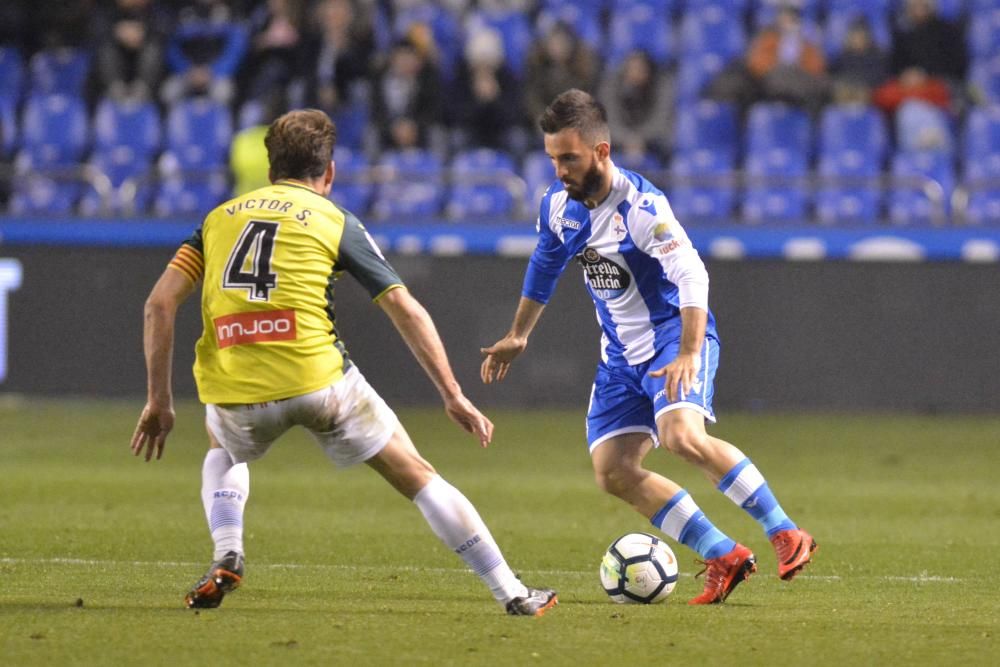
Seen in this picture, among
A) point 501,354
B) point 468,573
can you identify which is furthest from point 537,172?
point 501,354

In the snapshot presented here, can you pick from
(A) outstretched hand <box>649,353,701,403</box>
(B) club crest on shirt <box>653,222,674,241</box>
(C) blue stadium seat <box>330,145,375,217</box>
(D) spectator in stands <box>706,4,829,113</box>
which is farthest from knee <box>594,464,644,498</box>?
(D) spectator in stands <box>706,4,829,113</box>

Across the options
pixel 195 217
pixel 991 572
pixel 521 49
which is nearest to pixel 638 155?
pixel 521 49

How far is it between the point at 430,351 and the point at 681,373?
120 centimetres

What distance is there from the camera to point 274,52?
1877 cm

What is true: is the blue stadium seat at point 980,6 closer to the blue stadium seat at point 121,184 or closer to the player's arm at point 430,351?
the blue stadium seat at point 121,184

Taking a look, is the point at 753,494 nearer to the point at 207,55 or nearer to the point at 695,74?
the point at 695,74

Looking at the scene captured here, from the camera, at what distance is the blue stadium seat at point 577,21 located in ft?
63.5

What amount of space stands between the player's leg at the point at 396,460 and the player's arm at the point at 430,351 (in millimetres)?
220

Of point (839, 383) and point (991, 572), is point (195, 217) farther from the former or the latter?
point (991, 572)

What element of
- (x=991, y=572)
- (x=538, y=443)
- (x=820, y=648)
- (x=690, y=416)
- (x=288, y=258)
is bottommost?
(x=538, y=443)

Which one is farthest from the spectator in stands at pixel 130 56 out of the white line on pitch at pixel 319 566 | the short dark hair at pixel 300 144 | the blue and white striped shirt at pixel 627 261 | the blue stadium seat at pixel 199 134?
the short dark hair at pixel 300 144

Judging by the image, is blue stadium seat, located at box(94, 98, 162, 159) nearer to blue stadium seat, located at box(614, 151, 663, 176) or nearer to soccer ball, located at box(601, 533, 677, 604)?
blue stadium seat, located at box(614, 151, 663, 176)

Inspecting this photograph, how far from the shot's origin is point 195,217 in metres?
16.7

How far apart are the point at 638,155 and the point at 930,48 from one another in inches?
141
